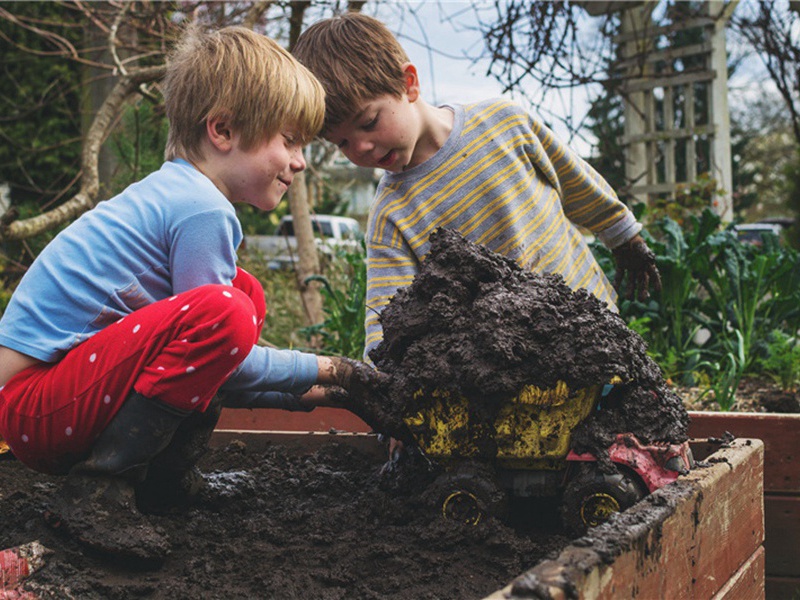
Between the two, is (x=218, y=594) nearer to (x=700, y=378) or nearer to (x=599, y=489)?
(x=599, y=489)

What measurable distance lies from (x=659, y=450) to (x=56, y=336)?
1.22 metres

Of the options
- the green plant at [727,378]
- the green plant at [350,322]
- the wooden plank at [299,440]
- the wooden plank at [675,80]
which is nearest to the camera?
the wooden plank at [299,440]

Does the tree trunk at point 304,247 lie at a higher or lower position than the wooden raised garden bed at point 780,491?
higher

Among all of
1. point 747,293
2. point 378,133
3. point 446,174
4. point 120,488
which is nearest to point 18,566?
point 120,488

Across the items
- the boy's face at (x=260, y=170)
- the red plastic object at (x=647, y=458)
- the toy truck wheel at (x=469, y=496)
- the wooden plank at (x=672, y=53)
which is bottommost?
the toy truck wheel at (x=469, y=496)

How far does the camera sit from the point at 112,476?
150 centimetres

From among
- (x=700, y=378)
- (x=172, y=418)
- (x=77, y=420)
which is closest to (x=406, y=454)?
(x=172, y=418)

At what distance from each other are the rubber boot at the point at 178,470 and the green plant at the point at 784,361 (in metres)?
2.60

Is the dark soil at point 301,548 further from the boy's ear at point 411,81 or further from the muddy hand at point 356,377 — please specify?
the boy's ear at point 411,81

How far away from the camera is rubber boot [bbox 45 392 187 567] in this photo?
4.58 feet

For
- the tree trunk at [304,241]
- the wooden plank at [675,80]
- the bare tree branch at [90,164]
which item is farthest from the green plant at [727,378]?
the wooden plank at [675,80]

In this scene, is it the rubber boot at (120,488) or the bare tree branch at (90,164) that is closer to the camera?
the rubber boot at (120,488)

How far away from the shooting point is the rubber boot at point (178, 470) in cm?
168

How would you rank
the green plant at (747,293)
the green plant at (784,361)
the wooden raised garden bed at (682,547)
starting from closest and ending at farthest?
the wooden raised garden bed at (682,547) < the green plant at (784,361) < the green plant at (747,293)
